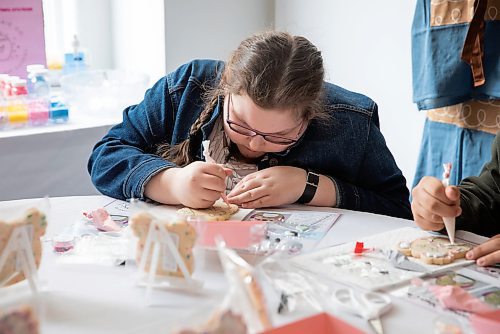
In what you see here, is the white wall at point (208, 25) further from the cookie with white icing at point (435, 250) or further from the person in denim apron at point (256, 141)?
the cookie with white icing at point (435, 250)

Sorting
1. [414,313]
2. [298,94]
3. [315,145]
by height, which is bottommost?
[414,313]

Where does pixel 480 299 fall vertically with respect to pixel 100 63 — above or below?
below

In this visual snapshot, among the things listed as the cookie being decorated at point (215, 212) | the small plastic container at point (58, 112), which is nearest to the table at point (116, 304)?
the cookie being decorated at point (215, 212)

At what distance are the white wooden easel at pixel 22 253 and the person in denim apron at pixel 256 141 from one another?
409 millimetres

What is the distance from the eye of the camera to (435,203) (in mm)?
1177

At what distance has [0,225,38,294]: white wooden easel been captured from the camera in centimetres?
92

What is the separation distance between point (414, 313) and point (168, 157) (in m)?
0.77

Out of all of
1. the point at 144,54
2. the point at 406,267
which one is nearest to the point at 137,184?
the point at 406,267

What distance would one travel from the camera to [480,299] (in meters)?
0.95

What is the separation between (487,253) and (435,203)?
4.9 inches

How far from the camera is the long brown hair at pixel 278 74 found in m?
1.30

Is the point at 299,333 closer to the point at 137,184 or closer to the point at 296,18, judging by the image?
the point at 137,184

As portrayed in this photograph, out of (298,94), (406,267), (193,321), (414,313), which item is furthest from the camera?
(298,94)

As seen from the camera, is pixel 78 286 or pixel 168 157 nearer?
pixel 78 286
